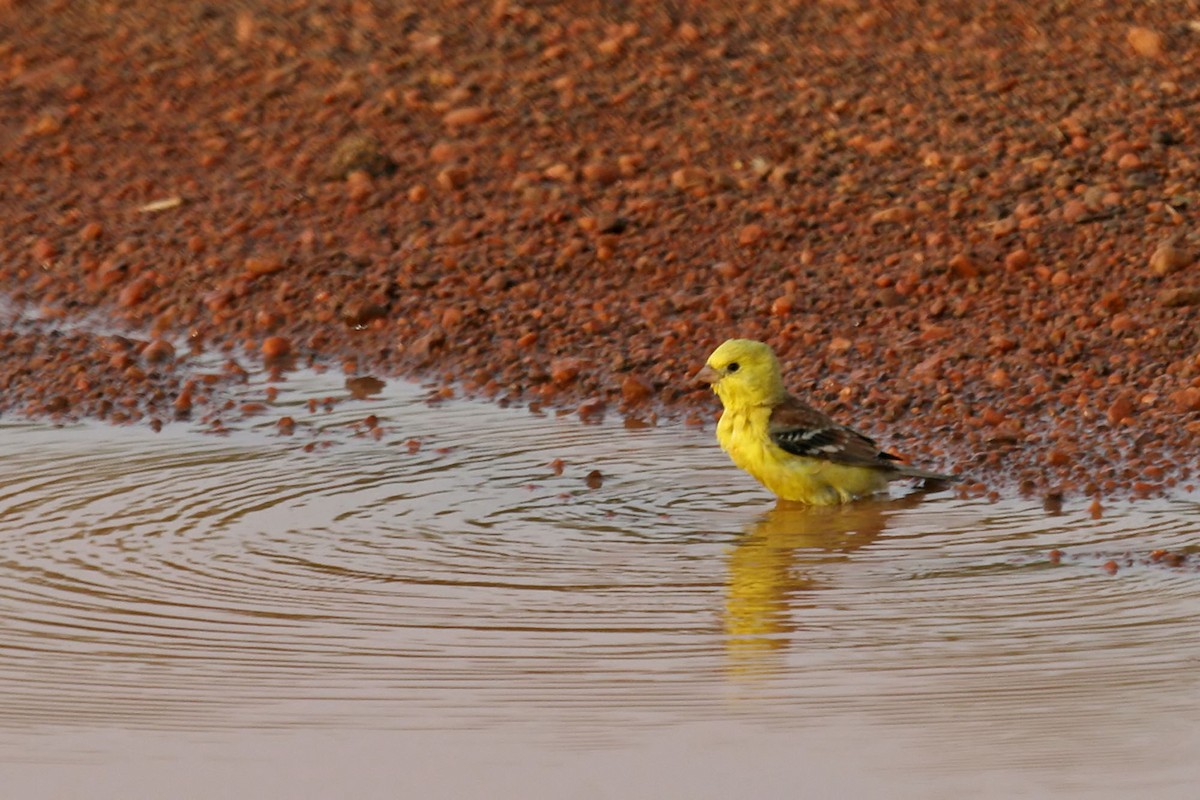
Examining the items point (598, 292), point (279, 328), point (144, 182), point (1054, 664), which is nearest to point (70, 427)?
point (279, 328)

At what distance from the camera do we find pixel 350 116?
13977mm

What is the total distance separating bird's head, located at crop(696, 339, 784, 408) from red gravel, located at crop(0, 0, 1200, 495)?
78 centimetres

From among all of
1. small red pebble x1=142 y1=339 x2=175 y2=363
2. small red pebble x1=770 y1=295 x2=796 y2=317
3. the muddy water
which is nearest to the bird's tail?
the muddy water

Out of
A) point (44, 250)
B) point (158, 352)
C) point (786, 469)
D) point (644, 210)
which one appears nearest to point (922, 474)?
point (786, 469)

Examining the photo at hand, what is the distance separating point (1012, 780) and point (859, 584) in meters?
1.94

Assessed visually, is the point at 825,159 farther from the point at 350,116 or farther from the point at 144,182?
the point at 144,182

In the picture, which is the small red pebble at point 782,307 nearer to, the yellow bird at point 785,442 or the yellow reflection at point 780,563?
the yellow bird at point 785,442

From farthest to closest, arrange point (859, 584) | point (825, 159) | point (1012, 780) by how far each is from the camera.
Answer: point (825, 159) → point (859, 584) → point (1012, 780)

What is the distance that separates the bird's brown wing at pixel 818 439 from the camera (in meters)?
8.73

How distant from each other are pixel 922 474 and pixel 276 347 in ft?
12.6

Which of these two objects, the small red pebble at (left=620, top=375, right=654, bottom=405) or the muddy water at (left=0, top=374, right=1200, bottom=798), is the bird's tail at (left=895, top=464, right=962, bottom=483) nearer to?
the muddy water at (left=0, top=374, right=1200, bottom=798)

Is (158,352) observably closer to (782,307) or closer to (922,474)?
(782,307)

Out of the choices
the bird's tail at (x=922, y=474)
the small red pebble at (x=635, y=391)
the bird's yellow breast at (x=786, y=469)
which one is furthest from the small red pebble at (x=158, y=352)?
the bird's tail at (x=922, y=474)

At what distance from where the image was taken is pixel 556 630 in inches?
273
